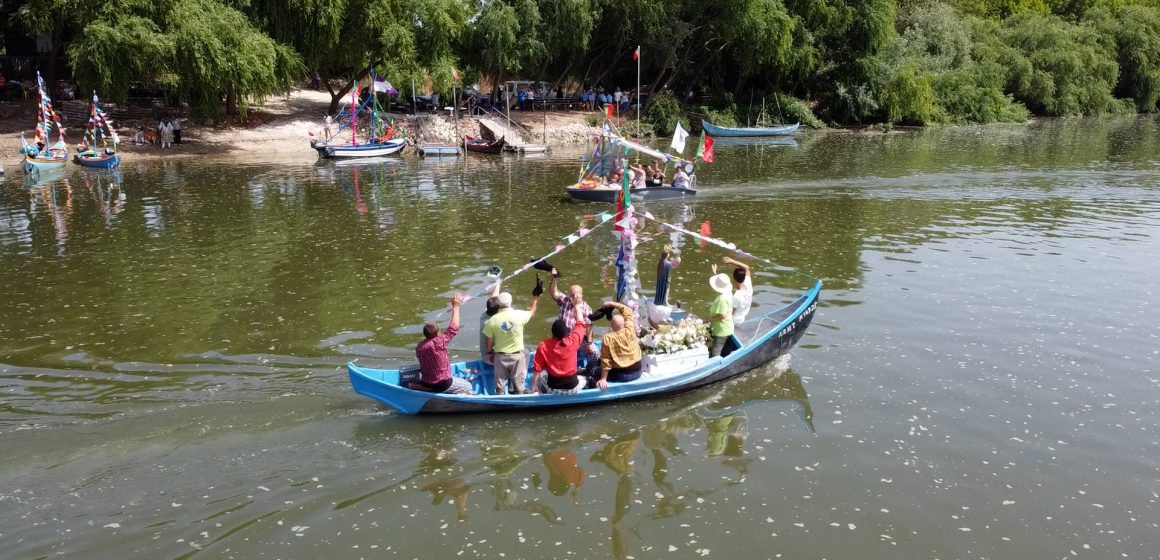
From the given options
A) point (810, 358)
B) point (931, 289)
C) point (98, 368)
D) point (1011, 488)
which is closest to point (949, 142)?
point (931, 289)

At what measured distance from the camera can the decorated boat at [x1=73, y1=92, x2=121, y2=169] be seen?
38.6 metres

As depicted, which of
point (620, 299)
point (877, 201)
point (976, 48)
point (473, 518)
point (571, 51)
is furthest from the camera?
point (976, 48)

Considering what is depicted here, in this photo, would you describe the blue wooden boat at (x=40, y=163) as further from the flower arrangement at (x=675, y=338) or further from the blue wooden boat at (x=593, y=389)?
the flower arrangement at (x=675, y=338)

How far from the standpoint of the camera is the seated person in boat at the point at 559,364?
1161 centimetres

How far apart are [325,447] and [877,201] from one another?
24.8 meters

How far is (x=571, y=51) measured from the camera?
5909cm

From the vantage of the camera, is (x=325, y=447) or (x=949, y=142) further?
(x=949, y=142)

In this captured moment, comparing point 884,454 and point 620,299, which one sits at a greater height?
point 620,299

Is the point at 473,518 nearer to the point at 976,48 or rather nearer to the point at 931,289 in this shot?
the point at 931,289

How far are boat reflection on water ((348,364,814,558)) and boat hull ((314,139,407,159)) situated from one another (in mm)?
35180

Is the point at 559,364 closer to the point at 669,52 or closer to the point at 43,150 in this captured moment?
the point at 43,150

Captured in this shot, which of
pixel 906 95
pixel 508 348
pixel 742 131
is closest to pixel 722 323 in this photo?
pixel 508 348

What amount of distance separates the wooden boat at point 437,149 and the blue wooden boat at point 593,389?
35543 mm

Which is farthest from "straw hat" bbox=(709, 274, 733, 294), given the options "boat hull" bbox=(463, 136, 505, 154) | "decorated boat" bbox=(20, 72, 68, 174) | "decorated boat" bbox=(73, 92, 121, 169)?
"boat hull" bbox=(463, 136, 505, 154)
